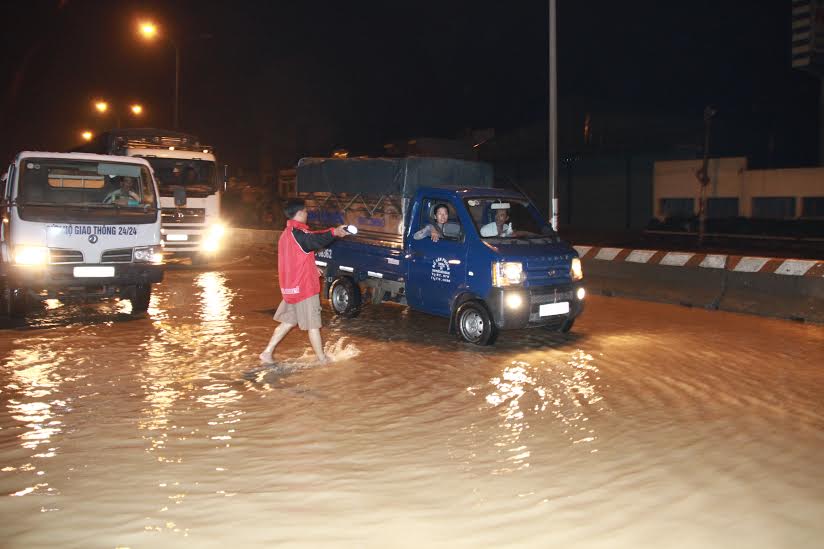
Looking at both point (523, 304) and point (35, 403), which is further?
point (523, 304)

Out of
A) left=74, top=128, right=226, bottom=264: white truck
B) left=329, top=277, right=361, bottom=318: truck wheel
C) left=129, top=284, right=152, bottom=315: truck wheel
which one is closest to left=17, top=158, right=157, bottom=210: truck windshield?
left=129, top=284, right=152, bottom=315: truck wheel

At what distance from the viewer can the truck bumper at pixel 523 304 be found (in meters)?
9.84

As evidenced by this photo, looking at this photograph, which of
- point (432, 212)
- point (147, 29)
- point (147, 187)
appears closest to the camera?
point (432, 212)

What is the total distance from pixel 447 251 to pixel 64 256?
542 centimetres

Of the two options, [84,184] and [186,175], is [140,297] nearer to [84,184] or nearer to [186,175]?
[84,184]

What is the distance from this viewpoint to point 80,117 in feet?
227

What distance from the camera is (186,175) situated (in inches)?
804

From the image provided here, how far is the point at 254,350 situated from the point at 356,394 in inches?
100

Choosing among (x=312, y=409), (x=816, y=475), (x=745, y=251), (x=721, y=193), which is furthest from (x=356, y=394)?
(x=721, y=193)

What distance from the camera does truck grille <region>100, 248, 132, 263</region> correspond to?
462 inches

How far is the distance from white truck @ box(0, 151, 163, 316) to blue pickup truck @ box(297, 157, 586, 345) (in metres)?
2.78

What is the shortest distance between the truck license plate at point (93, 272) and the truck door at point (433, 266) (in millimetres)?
4331

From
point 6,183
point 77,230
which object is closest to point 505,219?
point 77,230

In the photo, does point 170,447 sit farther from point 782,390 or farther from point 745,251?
point 745,251
